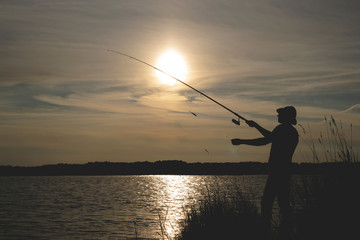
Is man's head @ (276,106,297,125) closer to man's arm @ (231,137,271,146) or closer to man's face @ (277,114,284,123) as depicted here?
man's face @ (277,114,284,123)

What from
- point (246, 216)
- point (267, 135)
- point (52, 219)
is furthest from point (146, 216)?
point (267, 135)

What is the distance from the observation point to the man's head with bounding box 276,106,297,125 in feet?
21.9

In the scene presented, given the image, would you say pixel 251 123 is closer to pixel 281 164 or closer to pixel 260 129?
pixel 260 129

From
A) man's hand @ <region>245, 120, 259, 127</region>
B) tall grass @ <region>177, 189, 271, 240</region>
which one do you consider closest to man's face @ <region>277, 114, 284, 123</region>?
man's hand @ <region>245, 120, 259, 127</region>

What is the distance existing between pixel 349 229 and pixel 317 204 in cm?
62

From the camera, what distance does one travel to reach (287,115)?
6680 mm

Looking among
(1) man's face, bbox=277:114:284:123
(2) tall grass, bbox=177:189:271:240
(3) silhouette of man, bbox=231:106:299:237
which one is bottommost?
(2) tall grass, bbox=177:189:271:240

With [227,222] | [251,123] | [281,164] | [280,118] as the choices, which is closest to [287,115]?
[280,118]

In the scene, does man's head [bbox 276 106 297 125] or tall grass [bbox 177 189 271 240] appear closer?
man's head [bbox 276 106 297 125]

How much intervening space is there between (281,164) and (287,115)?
31.2 inches

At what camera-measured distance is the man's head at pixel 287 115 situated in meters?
6.68

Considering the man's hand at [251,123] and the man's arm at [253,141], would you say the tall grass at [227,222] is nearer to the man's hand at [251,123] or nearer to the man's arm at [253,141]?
the man's arm at [253,141]

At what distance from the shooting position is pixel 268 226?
646 centimetres

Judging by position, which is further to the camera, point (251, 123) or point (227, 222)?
point (227, 222)
